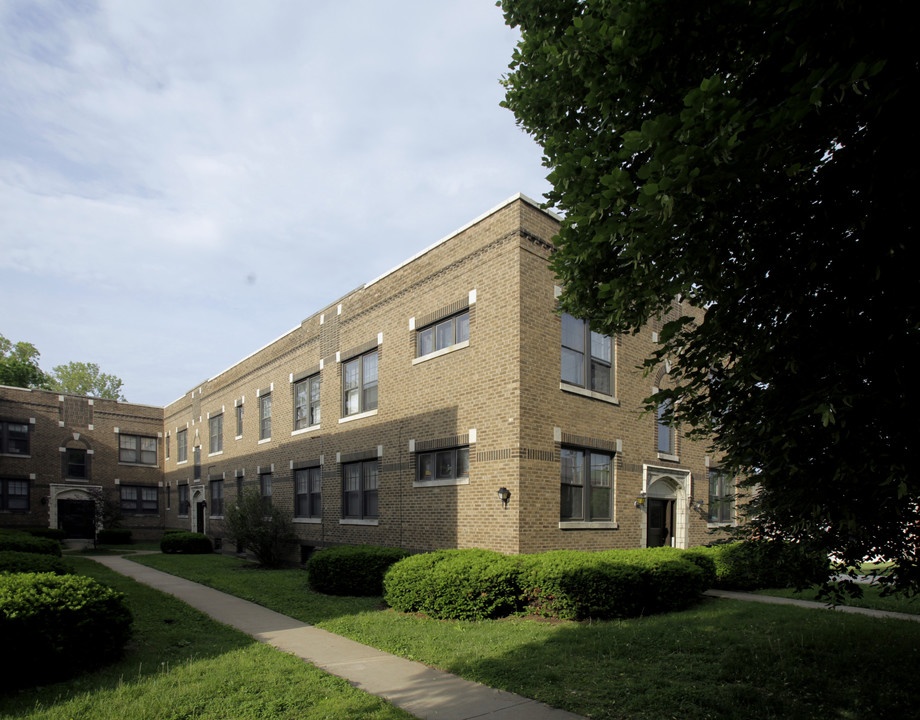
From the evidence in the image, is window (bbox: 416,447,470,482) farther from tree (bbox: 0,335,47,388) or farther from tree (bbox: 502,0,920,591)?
tree (bbox: 0,335,47,388)

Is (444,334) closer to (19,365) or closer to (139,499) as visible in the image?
(139,499)

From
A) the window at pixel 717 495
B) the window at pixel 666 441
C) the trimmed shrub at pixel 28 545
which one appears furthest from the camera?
the window at pixel 717 495

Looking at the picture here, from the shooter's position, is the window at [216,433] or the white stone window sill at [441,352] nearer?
the white stone window sill at [441,352]

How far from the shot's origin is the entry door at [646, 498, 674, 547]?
1653 cm

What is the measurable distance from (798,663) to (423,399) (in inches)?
380

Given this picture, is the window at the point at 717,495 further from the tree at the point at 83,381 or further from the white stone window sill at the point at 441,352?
the tree at the point at 83,381

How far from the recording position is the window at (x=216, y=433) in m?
29.3

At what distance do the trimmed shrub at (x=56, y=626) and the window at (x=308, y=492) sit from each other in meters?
11.9

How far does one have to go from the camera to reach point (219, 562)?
71.3ft

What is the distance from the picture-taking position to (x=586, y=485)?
14.2 m

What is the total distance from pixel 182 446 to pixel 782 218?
36191 mm

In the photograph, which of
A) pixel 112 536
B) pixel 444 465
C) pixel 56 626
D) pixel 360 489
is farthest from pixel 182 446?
pixel 56 626

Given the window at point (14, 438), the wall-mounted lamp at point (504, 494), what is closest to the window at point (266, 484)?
the wall-mounted lamp at point (504, 494)

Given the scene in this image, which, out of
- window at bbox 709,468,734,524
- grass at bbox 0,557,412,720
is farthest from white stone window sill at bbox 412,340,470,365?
window at bbox 709,468,734,524
